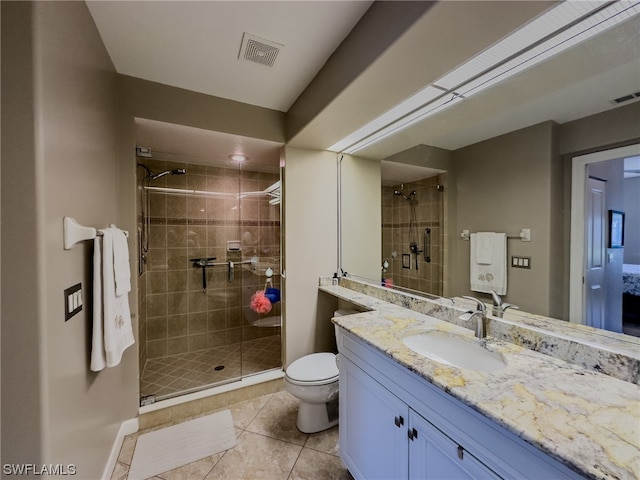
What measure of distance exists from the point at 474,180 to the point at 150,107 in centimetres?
233

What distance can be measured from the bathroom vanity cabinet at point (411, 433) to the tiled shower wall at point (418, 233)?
2.48ft

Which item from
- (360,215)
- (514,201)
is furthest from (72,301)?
(514,201)

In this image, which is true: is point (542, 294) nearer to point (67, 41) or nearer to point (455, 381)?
Result: point (455, 381)

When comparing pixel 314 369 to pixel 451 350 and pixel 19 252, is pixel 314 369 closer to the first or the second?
pixel 451 350

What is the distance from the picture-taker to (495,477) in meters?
0.74

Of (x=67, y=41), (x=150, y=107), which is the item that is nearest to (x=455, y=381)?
(x=67, y=41)

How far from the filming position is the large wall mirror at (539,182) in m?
1.05

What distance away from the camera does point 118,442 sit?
169cm

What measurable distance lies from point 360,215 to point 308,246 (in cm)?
60

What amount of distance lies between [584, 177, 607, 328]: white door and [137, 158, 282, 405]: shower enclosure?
2.25m

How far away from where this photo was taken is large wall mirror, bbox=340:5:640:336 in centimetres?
105

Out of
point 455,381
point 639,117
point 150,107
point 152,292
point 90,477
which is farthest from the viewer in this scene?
point 152,292

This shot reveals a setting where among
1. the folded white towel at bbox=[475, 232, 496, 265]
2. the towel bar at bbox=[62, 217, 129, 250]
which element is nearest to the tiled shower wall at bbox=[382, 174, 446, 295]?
the folded white towel at bbox=[475, 232, 496, 265]

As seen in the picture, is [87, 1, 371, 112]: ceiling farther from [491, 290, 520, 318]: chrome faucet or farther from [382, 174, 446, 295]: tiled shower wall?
[491, 290, 520, 318]: chrome faucet
